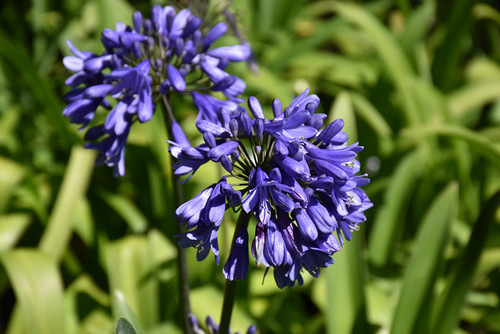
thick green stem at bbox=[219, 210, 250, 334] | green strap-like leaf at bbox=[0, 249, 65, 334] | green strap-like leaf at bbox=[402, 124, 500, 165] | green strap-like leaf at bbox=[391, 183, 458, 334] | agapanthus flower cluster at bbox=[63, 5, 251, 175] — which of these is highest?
agapanthus flower cluster at bbox=[63, 5, 251, 175]

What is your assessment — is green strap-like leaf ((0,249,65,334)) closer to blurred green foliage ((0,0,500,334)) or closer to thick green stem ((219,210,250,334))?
blurred green foliage ((0,0,500,334))

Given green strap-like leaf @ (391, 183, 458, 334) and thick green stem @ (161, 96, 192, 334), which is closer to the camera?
thick green stem @ (161, 96, 192, 334)

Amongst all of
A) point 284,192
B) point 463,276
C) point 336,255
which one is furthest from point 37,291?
A: point 463,276

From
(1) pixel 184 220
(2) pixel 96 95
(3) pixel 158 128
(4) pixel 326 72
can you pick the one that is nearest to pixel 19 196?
(3) pixel 158 128

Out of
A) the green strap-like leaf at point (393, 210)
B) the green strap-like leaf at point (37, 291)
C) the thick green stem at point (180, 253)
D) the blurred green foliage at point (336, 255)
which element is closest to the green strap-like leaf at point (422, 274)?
the blurred green foliage at point (336, 255)

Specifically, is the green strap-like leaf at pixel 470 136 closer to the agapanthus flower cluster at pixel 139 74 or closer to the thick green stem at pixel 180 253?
the agapanthus flower cluster at pixel 139 74

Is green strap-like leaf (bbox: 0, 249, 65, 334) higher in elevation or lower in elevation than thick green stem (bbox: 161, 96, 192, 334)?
lower

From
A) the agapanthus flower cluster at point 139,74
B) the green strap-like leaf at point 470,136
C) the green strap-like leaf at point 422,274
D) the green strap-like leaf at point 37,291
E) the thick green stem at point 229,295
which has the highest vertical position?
the agapanthus flower cluster at point 139,74

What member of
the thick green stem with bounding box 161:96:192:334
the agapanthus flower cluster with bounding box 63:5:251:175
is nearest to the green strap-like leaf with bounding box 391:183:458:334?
the thick green stem with bounding box 161:96:192:334
